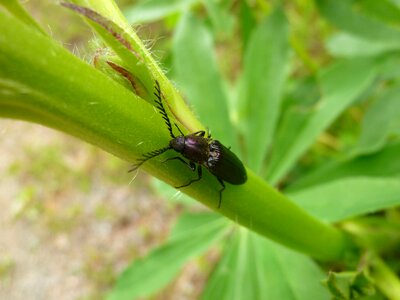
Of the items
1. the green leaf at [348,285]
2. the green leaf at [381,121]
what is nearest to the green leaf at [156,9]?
the green leaf at [381,121]

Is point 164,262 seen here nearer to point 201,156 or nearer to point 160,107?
point 201,156

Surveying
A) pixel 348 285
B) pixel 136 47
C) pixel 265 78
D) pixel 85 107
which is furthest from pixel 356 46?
pixel 85 107

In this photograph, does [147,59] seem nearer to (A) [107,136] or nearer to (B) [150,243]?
(A) [107,136]

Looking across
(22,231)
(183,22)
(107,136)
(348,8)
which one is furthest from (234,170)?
(22,231)

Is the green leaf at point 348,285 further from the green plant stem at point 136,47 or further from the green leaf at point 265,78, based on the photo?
the green leaf at point 265,78

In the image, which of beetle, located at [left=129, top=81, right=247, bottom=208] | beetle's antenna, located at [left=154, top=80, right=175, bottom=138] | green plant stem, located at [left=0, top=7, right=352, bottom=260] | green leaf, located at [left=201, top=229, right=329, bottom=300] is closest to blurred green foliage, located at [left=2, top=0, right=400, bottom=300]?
green leaf, located at [left=201, top=229, right=329, bottom=300]

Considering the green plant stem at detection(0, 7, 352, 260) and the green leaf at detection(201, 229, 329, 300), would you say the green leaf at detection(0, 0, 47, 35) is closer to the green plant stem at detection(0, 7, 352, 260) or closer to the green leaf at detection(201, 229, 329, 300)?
the green plant stem at detection(0, 7, 352, 260)
